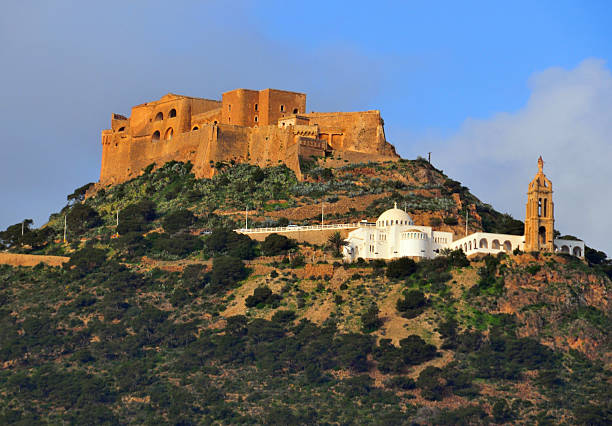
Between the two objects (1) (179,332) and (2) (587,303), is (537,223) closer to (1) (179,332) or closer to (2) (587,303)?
(2) (587,303)

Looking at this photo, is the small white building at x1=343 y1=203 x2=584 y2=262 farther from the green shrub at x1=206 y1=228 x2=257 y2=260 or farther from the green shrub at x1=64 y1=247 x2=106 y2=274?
the green shrub at x1=64 y1=247 x2=106 y2=274

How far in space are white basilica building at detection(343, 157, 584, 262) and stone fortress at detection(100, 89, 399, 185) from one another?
15.2 meters

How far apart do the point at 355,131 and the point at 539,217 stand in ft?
82.1

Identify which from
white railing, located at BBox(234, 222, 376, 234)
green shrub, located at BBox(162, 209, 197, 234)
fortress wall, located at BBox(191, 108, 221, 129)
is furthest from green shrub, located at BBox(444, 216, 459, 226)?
fortress wall, located at BBox(191, 108, 221, 129)

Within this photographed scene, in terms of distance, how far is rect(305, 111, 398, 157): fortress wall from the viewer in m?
106

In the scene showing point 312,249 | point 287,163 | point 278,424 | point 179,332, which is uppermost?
point 287,163

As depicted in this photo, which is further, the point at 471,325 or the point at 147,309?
the point at 147,309

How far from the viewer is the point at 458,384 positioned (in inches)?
3012

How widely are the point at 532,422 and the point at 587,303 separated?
11.2 meters

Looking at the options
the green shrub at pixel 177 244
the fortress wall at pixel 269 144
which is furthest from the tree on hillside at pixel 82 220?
the fortress wall at pixel 269 144

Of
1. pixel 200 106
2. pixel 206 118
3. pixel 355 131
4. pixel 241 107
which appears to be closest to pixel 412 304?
pixel 355 131

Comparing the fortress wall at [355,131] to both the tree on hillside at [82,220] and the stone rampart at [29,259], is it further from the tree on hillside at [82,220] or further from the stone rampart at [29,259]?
the stone rampart at [29,259]

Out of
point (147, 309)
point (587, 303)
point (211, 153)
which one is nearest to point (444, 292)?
point (587, 303)

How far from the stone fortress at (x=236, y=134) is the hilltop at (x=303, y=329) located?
270 inches
